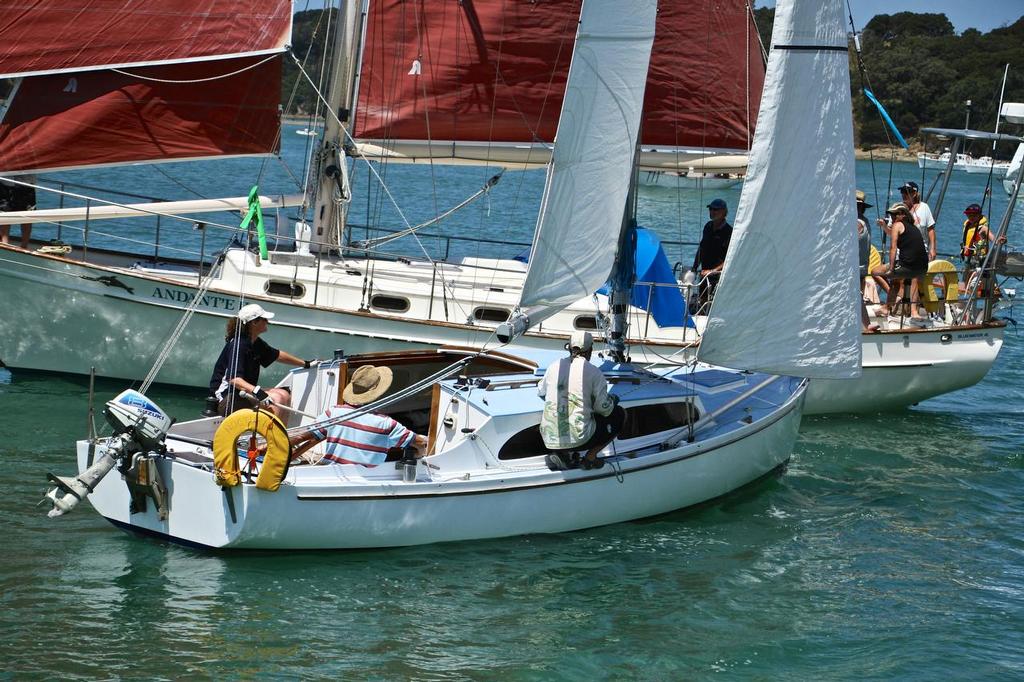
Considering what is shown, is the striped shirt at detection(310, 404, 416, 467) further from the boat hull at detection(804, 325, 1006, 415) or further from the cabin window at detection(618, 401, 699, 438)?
the boat hull at detection(804, 325, 1006, 415)

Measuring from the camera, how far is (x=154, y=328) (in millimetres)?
17031

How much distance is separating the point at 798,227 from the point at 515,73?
22.5ft

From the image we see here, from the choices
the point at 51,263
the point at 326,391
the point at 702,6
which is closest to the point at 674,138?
the point at 702,6

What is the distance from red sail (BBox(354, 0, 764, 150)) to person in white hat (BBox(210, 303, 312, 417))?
5911 mm

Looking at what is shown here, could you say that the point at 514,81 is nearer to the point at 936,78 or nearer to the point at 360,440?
the point at 360,440

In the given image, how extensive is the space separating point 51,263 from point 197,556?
704 centimetres

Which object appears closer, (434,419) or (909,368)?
(434,419)

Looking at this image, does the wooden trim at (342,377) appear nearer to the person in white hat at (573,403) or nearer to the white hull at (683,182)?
the person in white hat at (573,403)

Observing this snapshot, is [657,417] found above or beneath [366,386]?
beneath

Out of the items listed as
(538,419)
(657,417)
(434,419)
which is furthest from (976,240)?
(434,419)

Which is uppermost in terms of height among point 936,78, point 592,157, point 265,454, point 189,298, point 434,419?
point 936,78

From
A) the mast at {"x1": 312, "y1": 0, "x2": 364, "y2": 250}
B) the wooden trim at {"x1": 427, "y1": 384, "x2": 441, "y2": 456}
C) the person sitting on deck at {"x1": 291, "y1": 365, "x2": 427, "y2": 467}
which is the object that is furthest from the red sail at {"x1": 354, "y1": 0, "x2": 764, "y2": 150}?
the person sitting on deck at {"x1": 291, "y1": 365, "x2": 427, "y2": 467}

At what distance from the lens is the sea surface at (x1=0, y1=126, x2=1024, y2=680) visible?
32.4 ft

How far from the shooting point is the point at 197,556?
37.3ft
